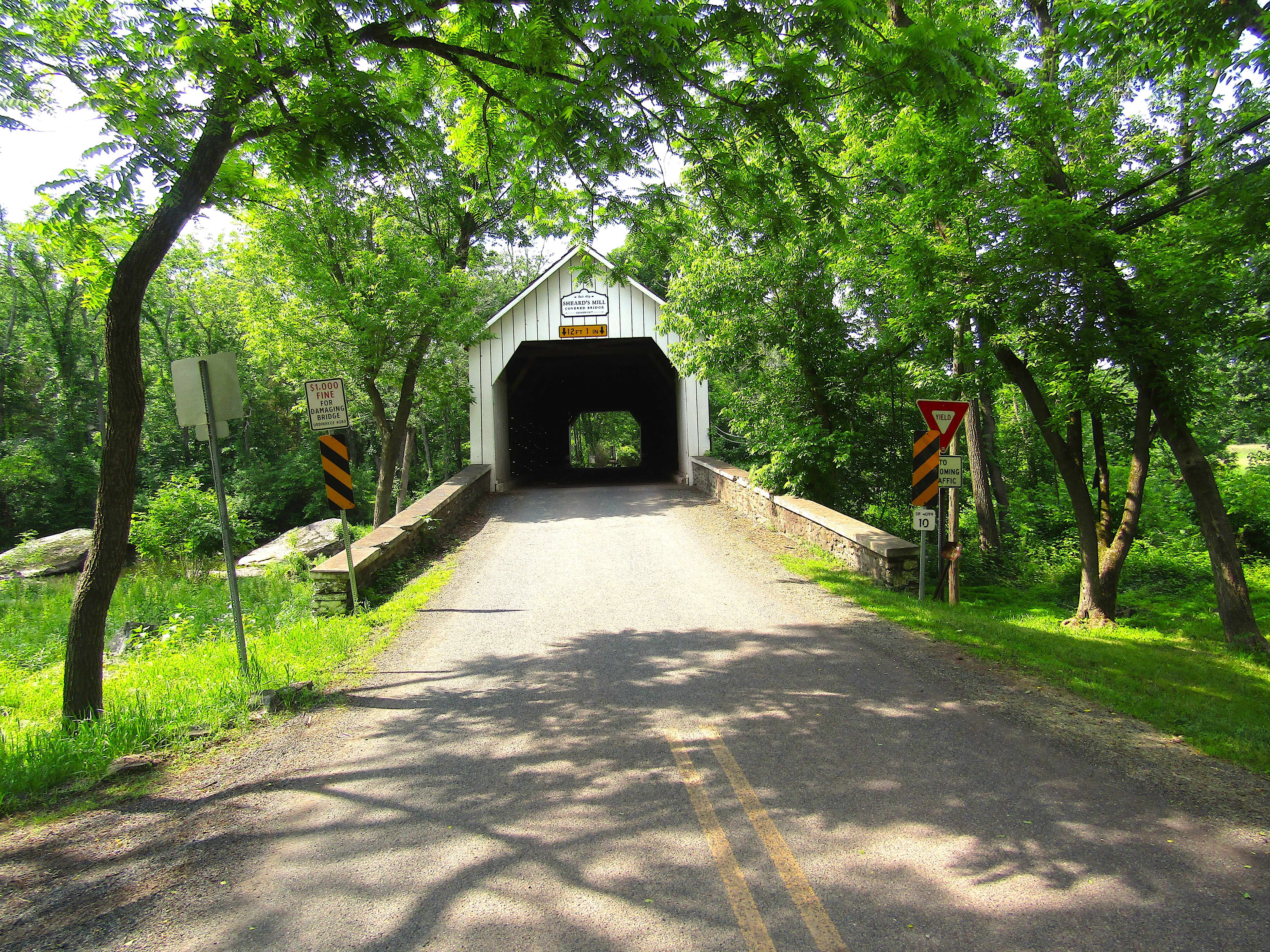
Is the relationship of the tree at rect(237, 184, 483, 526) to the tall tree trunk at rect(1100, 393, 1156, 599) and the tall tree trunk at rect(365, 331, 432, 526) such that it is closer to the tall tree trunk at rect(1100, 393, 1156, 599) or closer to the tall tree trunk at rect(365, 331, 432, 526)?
the tall tree trunk at rect(365, 331, 432, 526)

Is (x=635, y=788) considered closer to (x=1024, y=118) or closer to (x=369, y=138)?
(x=369, y=138)

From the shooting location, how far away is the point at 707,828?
11.3 feet

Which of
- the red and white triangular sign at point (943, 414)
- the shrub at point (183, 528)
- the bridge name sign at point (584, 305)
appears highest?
the bridge name sign at point (584, 305)

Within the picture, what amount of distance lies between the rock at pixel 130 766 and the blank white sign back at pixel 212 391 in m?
2.57

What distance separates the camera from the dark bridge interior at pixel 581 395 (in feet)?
73.4

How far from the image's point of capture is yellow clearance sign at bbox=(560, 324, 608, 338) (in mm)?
18953

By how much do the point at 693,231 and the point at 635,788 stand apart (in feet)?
33.4

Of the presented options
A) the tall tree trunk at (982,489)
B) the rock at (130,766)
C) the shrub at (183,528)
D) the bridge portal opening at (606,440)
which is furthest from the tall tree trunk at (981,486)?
the bridge portal opening at (606,440)

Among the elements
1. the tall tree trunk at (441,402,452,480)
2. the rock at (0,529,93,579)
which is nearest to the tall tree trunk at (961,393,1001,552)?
the tall tree trunk at (441,402,452,480)

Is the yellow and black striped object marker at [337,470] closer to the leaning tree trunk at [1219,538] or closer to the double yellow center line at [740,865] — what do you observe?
the double yellow center line at [740,865]

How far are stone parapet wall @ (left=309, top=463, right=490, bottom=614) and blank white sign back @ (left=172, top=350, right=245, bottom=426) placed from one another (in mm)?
2900

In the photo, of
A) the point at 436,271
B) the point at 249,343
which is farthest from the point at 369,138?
the point at 249,343

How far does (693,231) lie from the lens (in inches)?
480

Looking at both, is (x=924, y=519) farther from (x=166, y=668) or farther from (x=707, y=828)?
(x=166, y=668)
